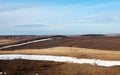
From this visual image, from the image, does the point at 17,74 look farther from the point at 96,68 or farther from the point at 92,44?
the point at 92,44

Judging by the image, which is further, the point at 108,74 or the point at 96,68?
the point at 96,68

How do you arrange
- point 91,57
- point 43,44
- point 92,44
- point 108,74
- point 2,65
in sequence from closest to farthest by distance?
point 108,74 → point 2,65 → point 91,57 → point 92,44 → point 43,44

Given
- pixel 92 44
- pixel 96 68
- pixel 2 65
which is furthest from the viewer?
pixel 92 44

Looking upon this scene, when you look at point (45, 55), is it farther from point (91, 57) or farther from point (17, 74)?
point (17, 74)

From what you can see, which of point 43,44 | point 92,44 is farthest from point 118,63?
point 43,44

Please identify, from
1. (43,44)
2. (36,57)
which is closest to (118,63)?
(36,57)

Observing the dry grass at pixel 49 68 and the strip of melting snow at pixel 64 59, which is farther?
the strip of melting snow at pixel 64 59

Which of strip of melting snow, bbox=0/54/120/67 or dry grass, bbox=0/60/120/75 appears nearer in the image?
dry grass, bbox=0/60/120/75

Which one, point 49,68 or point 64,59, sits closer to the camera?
point 49,68
